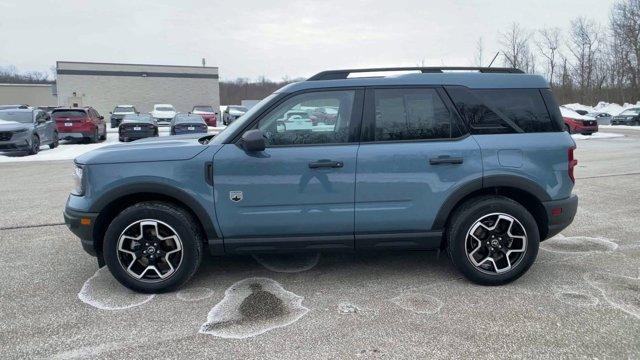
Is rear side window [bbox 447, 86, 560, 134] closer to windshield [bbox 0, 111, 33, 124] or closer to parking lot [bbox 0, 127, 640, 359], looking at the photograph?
parking lot [bbox 0, 127, 640, 359]

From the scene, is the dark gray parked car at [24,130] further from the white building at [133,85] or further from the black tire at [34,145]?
the white building at [133,85]

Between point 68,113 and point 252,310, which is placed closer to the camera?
→ point 252,310

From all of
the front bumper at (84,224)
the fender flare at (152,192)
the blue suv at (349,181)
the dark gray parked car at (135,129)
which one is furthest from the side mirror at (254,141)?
the dark gray parked car at (135,129)

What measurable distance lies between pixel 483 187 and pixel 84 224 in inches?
132

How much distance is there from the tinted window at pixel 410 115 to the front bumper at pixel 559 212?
111 centimetres

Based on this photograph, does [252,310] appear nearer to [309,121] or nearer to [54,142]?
[309,121]

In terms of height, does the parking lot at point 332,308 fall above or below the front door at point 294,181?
below

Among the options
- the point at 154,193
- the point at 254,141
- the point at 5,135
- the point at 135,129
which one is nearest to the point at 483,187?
the point at 254,141

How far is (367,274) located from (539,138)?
1.95m

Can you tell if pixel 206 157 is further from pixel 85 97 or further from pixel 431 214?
pixel 85 97

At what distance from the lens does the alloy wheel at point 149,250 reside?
12.9ft

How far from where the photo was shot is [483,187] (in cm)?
400

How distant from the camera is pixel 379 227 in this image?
4.00 m

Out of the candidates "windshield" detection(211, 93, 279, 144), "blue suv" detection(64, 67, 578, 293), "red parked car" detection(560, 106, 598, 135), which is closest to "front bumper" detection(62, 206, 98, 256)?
"blue suv" detection(64, 67, 578, 293)
